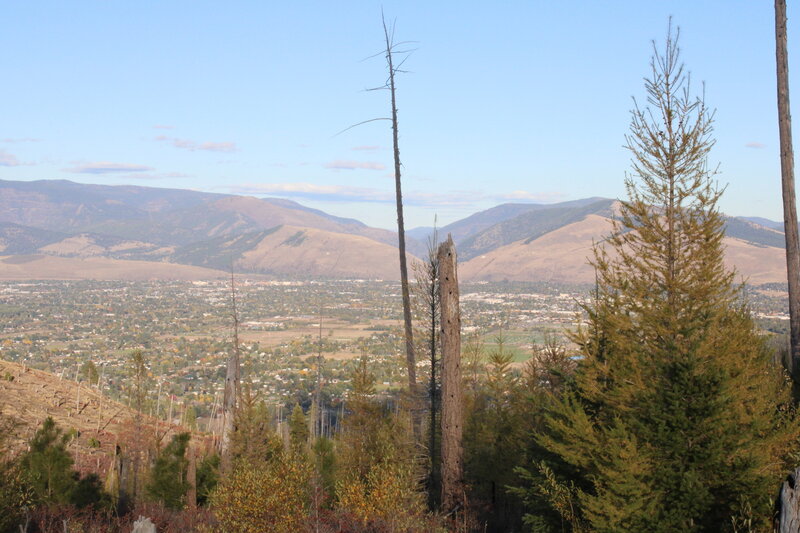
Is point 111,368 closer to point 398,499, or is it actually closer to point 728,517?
point 398,499

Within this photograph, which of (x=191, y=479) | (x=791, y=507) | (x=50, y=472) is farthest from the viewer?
(x=191, y=479)

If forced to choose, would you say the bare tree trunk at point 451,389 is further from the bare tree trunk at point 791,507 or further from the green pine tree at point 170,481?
the green pine tree at point 170,481

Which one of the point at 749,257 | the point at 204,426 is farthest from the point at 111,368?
the point at 749,257

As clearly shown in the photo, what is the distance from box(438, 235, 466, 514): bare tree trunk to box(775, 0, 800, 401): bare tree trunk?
6785 mm

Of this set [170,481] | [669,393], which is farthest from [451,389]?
[170,481]

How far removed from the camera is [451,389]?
46.4ft

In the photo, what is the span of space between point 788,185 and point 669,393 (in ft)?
28.2

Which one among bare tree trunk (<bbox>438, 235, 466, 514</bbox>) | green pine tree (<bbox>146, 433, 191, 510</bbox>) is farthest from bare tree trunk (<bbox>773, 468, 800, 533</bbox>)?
green pine tree (<bbox>146, 433, 191, 510</bbox>)

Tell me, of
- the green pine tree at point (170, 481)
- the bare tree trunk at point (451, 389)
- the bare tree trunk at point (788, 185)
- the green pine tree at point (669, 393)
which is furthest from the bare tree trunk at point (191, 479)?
the bare tree trunk at point (788, 185)

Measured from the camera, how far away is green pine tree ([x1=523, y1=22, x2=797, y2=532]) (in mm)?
8219

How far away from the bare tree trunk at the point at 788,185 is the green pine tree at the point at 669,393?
186cm

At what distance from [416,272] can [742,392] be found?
9.82 metres

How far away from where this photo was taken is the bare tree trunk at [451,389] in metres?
14.0

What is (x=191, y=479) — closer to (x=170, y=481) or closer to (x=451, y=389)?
(x=170, y=481)
